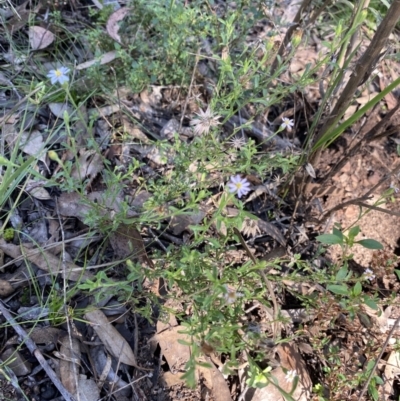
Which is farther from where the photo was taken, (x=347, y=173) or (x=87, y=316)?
(x=347, y=173)

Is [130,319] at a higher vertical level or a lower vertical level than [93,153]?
lower

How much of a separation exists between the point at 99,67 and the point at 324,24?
4.39ft

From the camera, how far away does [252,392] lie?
1.65 metres

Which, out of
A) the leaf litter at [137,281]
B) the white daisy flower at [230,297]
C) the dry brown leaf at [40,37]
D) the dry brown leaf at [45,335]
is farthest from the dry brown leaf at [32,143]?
the white daisy flower at [230,297]

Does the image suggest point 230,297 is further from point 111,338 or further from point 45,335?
point 45,335

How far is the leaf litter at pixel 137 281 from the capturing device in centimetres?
161

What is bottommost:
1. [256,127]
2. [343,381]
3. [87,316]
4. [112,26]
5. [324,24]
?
[87,316]

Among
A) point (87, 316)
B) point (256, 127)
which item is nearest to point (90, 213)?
point (87, 316)

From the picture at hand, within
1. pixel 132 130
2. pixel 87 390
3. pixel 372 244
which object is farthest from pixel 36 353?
pixel 372 244

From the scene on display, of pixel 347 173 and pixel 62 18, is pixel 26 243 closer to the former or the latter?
pixel 62 18

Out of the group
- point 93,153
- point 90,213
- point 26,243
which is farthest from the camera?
point 93,153

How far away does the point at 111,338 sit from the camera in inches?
65.6

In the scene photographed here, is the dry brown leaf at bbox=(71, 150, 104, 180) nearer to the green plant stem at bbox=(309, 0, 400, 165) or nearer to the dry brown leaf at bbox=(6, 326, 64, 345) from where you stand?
the dry brown leaf at bbox=(6, 326, 64, 345)

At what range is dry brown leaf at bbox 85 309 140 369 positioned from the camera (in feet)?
5.38
